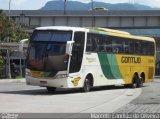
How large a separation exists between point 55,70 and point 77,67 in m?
1.57

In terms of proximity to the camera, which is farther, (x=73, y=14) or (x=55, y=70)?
(x=73, y=14)

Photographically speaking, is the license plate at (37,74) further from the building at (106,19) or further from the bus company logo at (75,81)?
the building at (106,19)

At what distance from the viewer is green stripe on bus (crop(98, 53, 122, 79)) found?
28.7 metres

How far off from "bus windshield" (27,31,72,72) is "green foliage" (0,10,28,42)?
31408 millimetres

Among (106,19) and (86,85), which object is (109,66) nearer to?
(86,85)

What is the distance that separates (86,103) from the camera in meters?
19.6

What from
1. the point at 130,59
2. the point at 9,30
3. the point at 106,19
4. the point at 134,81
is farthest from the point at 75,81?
the point at 106,19

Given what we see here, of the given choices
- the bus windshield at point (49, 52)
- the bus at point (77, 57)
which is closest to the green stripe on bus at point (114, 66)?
the bus at point (77, 57)

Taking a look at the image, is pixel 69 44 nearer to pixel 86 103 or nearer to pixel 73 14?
pixel 86 103

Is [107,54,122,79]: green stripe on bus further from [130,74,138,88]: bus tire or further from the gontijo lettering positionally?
Result: [130,74,138,88]: bus tire

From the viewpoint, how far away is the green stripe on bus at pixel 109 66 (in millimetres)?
28656

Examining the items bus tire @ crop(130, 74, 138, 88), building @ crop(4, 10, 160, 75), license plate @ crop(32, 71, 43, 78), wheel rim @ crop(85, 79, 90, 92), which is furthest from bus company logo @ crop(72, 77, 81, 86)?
building @ crop(4, 10, 160, 75)

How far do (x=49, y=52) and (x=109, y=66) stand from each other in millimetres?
5948

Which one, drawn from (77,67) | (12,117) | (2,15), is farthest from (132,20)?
(12,117)
